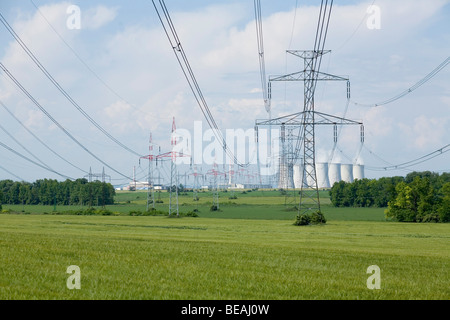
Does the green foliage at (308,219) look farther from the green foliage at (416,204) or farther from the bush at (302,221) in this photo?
the green foliage at (416,204)

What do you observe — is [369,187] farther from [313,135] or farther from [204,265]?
[204,265]

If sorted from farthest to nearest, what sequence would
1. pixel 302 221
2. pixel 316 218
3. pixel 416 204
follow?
pixel 416 204, pixel 316 218, pixel 302 221

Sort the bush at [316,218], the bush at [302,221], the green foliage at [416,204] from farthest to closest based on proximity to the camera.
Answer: the green foliage at [416,204]
the bush at [316,218]
the bush at [302,221]

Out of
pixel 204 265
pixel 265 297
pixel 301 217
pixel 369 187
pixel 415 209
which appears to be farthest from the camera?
pixel 369 187

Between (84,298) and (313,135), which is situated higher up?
(313,135)

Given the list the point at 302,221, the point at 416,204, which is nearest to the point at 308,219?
the point at 302,221

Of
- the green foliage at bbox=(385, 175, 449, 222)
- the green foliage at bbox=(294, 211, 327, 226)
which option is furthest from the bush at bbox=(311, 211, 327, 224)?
the green foliage at bbox=(385, 175, 449, 222)

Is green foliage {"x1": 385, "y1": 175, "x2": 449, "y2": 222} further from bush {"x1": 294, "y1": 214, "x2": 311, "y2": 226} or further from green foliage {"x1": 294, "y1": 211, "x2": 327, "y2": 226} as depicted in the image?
bush {"x1": 294, "y1": 214, "x2": 311, "y2": 226}

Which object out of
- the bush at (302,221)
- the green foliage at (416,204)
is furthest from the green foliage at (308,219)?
the green foliage at (416,204)

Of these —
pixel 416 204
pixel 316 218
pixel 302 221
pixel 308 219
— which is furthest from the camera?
pixel 416 204

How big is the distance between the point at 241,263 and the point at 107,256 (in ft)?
17.5

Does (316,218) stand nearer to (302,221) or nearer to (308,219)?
(308,219)

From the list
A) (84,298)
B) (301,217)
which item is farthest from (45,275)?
(301,217)
